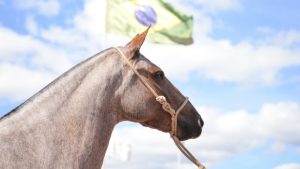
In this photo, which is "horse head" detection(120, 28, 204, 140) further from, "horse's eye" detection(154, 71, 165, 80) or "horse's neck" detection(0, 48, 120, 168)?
"horse's neck" detection(0, 48, 120, 168)

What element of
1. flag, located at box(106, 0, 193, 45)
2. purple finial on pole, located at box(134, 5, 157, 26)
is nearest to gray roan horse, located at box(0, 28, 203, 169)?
flag, located at box(106, 0, 193, 45)

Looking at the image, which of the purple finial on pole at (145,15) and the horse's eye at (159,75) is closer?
the horse's eye at (159,75)

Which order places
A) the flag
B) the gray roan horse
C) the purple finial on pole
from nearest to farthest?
the gray roan horse
the flag
the purple finial on pole

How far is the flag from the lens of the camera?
22469mm

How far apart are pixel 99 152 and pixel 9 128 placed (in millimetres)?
964

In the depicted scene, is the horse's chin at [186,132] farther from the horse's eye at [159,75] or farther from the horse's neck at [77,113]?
the horse's neck at [77,113]

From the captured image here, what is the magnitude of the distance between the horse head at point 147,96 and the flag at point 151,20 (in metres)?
15.2

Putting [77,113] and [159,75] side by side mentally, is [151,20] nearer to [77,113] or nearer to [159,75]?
[159,75]

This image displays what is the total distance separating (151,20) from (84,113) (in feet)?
57.6

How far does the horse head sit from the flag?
50.0ft

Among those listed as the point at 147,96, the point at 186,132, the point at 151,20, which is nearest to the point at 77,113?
the point at 147,96

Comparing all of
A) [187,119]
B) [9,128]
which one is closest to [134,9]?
[187,119]

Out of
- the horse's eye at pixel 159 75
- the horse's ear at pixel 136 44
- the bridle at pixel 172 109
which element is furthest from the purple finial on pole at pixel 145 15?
the horse's ear at pixel 136 44

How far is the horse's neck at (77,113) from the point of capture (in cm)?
564
